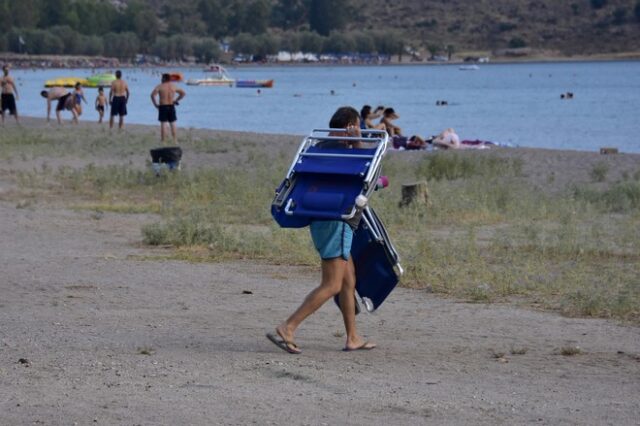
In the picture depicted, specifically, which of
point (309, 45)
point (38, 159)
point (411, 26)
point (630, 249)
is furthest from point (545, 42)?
point (630, 249)

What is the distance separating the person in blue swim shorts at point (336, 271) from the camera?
729cm

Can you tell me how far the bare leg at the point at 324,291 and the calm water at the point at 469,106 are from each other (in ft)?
97.8

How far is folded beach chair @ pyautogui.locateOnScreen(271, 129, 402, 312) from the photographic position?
7066 mm

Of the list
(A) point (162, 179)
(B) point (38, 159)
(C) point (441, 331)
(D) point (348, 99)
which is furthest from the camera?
(D) point (348, 99)

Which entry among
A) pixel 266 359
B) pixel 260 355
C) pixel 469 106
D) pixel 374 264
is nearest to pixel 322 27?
pixel 469 106

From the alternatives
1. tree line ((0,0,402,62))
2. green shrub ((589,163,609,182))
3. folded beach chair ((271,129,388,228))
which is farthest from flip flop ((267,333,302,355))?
tree line ((0,0,402,62))

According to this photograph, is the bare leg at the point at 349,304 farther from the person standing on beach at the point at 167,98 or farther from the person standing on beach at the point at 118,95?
the person standing on beach at the point at 118,95

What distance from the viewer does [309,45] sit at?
168875mm

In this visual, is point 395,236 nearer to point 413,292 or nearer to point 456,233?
point 456,233

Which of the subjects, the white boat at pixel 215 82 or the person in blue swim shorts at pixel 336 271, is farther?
the white boat at pixel 215 82

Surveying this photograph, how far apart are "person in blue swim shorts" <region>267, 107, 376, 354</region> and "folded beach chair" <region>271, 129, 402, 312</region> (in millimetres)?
86

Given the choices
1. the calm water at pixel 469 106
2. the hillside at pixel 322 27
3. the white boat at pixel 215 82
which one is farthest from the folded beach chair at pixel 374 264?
the hillside at pixel 322 27

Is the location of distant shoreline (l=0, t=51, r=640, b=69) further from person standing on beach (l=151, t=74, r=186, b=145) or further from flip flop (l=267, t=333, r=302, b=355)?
flip flop (l=267, t=333, r=302, b=355)

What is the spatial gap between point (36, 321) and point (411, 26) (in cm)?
15332
